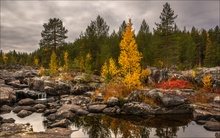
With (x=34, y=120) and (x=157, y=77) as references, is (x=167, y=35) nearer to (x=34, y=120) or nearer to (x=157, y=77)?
(x=157, y=77)

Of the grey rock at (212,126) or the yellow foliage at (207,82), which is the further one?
the yellow foliage at (207,82)

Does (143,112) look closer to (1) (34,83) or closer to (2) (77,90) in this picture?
(2) (77,90)

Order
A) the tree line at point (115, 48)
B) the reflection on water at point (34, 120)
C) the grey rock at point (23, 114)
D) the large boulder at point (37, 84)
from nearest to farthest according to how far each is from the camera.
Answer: the reflection on water at point (34, 120)
the grey rock at point (23, 114)
the large boulder at point (37, 84)
the tree line at point (115, 48)

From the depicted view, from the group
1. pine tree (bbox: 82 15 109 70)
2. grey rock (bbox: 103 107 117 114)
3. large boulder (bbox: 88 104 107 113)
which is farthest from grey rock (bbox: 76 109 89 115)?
pine tree (bbox: 82 15 109 70)

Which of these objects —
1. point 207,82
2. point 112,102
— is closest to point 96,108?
point 112,102

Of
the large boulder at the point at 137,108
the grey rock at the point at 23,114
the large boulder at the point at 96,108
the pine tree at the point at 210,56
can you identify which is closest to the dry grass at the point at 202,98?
the large boulder at the point at 137,108

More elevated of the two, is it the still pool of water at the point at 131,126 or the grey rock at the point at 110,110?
the grey rock at the point at 110,110

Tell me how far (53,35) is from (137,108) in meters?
37.9

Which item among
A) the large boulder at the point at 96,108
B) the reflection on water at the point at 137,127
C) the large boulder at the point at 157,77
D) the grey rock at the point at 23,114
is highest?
the large boulder at the point at 157,77

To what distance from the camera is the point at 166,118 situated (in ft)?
61.8

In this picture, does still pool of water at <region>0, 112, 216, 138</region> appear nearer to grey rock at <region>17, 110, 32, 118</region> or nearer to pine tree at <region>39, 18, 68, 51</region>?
grey rock at <region>17, 110, 32, 118</region>

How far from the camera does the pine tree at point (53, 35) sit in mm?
51281

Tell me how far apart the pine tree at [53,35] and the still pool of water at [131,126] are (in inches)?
1338

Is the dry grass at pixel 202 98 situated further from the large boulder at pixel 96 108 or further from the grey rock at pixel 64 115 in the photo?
the grey rock at pixel 64 115
